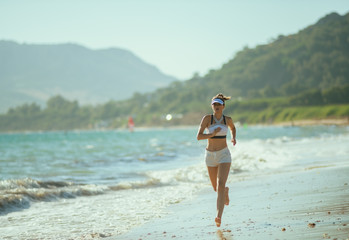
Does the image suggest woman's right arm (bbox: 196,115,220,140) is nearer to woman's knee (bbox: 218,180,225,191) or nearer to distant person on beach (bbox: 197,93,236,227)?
distant person on beach (bbox: 197,93,236,227)

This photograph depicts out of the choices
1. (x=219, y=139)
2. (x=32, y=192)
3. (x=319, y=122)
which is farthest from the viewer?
(x=319, y=122)

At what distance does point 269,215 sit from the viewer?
26.9 feet

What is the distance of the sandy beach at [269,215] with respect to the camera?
6.77m

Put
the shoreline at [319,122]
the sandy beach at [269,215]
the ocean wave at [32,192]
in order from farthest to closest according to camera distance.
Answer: the shoreline at [319,122] → the ocean wave at [32,192] → the sandy beach at [269,215]

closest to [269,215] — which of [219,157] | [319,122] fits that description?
[219,157]

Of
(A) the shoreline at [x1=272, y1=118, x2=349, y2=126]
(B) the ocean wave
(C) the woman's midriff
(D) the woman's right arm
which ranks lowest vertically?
(B) the ocean wave

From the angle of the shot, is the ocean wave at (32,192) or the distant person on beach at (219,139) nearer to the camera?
the distant person on beach at (219,139)

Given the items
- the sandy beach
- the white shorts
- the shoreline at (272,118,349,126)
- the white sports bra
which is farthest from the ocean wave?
the shoreline at (272,118,349,126)

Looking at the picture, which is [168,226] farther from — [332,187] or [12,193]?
[12,193]

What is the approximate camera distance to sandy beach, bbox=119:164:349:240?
22.2ft

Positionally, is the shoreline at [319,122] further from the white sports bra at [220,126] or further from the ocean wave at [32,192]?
the white sports bra at [220,126]

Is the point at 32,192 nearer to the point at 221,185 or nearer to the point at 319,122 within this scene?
the point at 221,185

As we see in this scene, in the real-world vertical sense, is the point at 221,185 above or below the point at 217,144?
below

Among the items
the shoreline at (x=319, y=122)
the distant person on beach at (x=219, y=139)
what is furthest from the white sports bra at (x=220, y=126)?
the shoreline at (x=319, y=122)
